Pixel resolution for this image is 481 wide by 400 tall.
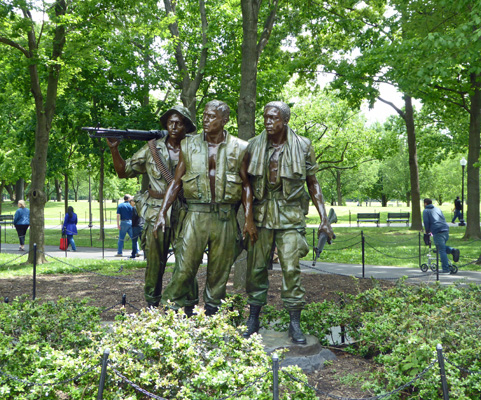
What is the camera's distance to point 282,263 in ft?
16.4

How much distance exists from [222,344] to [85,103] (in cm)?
1401

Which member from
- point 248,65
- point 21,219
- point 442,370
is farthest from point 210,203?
point 21,219

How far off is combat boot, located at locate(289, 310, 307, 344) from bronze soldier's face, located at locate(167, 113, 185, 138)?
2.19 m

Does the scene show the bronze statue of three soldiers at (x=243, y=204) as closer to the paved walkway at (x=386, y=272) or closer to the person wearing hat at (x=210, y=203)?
the person wearing hat at (x=210, y=203)

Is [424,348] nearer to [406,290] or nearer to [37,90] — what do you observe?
[406,290]

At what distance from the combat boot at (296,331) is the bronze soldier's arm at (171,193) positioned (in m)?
1.52

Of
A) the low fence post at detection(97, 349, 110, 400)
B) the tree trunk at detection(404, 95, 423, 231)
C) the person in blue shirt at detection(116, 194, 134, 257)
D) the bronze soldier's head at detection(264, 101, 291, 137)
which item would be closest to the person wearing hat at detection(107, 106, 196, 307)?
the bronze soldier's head at detection(264, 101, 291, 137)

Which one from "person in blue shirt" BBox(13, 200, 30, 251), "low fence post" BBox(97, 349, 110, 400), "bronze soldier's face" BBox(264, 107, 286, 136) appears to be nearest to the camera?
"low fence post" BBox(97, 349, 110, 400)

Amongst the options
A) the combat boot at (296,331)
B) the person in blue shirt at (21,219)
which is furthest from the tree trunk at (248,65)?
the person in blue shirt at (21,219)

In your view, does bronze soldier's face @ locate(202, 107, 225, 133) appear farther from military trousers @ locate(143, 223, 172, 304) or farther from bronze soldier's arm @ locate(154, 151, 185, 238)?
military trousers @ locate(143, 223, 172, 304)

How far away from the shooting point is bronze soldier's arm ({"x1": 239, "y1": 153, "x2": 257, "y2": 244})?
198 inches

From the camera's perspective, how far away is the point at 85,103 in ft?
54.3

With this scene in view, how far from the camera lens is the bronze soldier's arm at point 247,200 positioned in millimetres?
5023

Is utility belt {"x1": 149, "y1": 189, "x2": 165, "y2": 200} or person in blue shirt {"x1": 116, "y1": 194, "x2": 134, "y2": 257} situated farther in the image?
person in blue shirt {"x1": 116, "y1": 194, "x2": 134, "y2": 257}
